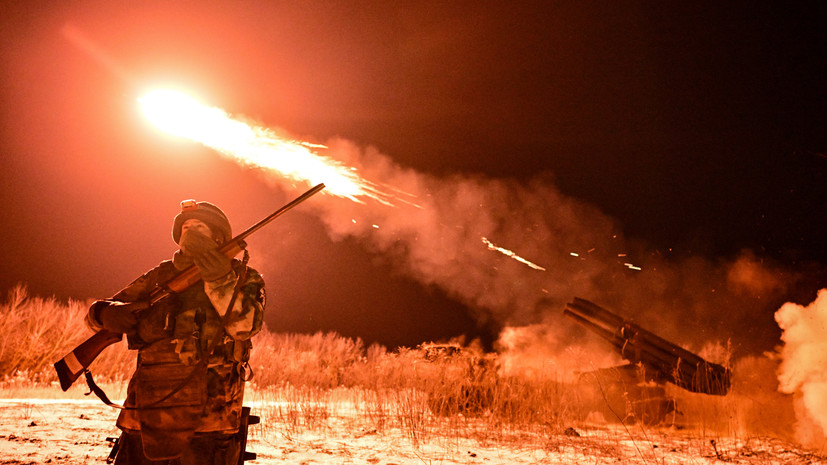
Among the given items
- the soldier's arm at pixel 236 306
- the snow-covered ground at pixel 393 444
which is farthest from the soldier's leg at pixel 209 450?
the snow-covered ground at pixel 393 444

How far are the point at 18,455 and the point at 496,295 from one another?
21.7 metres

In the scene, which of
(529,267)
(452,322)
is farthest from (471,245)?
(452,322)

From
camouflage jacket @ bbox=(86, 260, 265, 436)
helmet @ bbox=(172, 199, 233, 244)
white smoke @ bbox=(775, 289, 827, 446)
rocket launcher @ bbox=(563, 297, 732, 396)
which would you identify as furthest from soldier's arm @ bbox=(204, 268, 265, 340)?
white smoke @ bbox=(775, 289, 827, 446)

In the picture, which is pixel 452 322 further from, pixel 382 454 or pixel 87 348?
pixel 87 348

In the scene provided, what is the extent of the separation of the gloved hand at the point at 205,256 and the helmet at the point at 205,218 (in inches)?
10.6

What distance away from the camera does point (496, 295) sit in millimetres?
25656

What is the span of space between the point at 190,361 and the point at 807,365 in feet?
35.3

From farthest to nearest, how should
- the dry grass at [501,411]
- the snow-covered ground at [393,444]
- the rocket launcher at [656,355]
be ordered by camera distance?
1. the rocket launcher at [656,355]
2. the dry grass at [501,411]
3. the snow-covered ground at [393,444]

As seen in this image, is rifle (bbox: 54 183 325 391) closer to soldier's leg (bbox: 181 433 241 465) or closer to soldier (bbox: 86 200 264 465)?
soldier (bbox: 86 200 264 465)

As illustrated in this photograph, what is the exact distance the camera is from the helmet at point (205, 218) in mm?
3789

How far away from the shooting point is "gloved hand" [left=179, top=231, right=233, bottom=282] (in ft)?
11.3

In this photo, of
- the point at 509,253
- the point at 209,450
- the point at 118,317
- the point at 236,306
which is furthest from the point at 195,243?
the point at 509,253

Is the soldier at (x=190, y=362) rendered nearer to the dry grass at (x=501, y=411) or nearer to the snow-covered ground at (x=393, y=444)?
the snow-covered ground at (x=393, y=444)

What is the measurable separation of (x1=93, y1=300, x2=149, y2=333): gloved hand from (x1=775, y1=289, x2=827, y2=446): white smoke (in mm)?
10251
